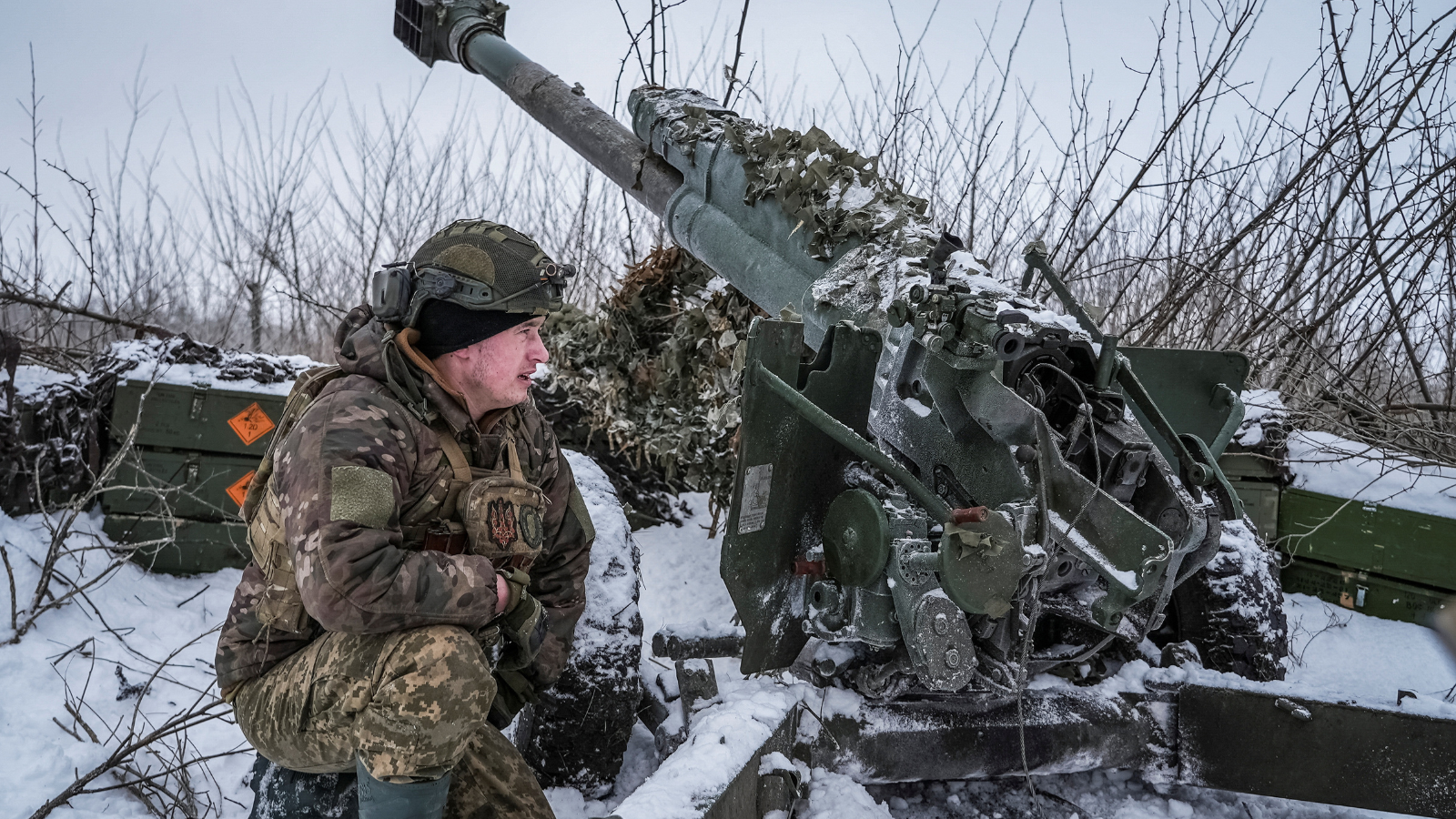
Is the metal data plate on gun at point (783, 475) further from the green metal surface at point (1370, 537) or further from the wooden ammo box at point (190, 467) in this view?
the wooden ammo box at point (190, 467)

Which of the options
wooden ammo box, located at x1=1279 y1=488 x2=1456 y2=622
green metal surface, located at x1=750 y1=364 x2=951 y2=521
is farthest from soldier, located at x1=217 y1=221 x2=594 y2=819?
wooden ammo box, located at x1=1279 y1=488 x2=1456 y2=622

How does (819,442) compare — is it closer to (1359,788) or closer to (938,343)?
(938,343)

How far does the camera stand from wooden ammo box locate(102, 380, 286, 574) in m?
5.07

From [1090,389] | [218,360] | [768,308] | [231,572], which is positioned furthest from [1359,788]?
[218,360]

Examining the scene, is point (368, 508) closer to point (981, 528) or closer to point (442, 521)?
point (442, 521)

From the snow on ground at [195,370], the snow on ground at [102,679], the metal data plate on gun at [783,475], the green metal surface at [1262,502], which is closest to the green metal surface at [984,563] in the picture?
the metal data plate on gun at [783,475]

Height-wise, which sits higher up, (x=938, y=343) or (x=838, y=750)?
(x=938, y=343)

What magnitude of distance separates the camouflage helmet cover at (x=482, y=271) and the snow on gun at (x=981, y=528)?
66 cm

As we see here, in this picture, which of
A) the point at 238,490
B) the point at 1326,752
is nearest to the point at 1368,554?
the point at 1326,752

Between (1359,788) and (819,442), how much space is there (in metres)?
1.90

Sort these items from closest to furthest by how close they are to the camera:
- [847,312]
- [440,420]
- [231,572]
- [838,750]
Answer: [440,420] → [838,750] → [847,312] → [231,572]

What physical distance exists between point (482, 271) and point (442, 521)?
60 centimetres

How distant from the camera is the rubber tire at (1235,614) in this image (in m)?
3.47

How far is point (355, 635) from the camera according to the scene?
2199 mm
